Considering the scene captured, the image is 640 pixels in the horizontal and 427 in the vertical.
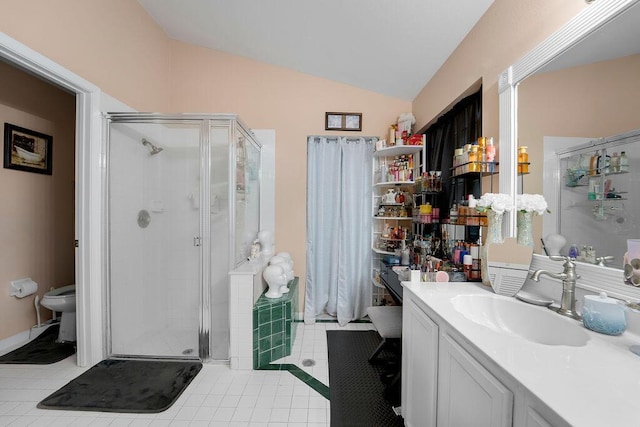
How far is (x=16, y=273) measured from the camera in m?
2.25

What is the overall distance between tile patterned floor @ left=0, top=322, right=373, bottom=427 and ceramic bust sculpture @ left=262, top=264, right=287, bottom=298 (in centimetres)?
52

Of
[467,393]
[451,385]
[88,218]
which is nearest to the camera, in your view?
[467,393]

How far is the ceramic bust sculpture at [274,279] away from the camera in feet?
6.98

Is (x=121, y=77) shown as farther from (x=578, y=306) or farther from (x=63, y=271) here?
(x=578, y=306)

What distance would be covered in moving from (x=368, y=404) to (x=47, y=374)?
2.25m

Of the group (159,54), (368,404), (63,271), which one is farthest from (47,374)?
(159,54)

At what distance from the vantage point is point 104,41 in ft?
6.57

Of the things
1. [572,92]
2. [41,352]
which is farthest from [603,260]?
[41,352]

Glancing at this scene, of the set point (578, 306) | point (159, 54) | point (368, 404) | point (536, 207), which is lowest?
point (368, 404)

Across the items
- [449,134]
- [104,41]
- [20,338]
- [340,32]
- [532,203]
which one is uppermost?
[340,32]

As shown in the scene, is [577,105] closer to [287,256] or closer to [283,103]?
[287,256]

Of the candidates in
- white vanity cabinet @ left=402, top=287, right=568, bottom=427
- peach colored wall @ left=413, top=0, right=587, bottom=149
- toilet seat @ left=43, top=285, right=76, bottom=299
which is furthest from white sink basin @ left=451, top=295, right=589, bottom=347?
toilet seat @ left=43, top=285, right=76, bottom=299

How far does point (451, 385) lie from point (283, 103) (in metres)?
2.77

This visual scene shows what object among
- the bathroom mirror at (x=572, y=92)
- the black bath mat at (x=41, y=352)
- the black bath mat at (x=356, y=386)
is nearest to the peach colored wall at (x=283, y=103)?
the black bath mat at (x=356, y=386)
